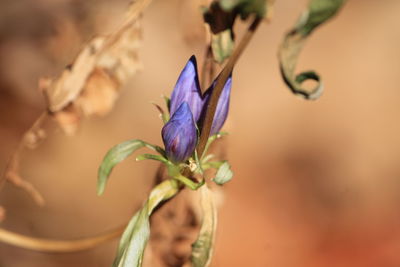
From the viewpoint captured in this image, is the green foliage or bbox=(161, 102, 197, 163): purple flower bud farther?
bbox=(161, 102, 197, 163): purple flower bud

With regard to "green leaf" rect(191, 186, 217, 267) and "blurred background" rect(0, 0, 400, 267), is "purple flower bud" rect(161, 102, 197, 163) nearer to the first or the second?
"green leaf" rect(191, 186, 217, 267)

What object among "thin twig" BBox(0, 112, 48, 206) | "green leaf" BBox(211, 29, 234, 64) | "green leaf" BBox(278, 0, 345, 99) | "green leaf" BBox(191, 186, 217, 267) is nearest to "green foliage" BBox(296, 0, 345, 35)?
"green leaf" BBox(278, 0, 345, 99)

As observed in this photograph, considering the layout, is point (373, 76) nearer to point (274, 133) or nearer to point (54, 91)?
point (274, 133)

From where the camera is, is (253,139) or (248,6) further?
(253,139)

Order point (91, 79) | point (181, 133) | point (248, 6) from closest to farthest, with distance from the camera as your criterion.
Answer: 1. point (248, 6)
2. point (181, 133)
3. point (91, 79)

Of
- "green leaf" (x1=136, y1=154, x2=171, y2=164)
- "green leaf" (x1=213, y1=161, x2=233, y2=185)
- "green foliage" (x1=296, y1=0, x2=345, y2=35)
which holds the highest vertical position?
"green foliage" (x1=296, y1=0, x2=345, y2=35)

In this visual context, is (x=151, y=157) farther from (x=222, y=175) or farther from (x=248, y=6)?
(x=248, y=6)

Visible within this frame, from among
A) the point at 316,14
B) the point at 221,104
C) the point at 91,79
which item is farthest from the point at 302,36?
the point at 91,79
